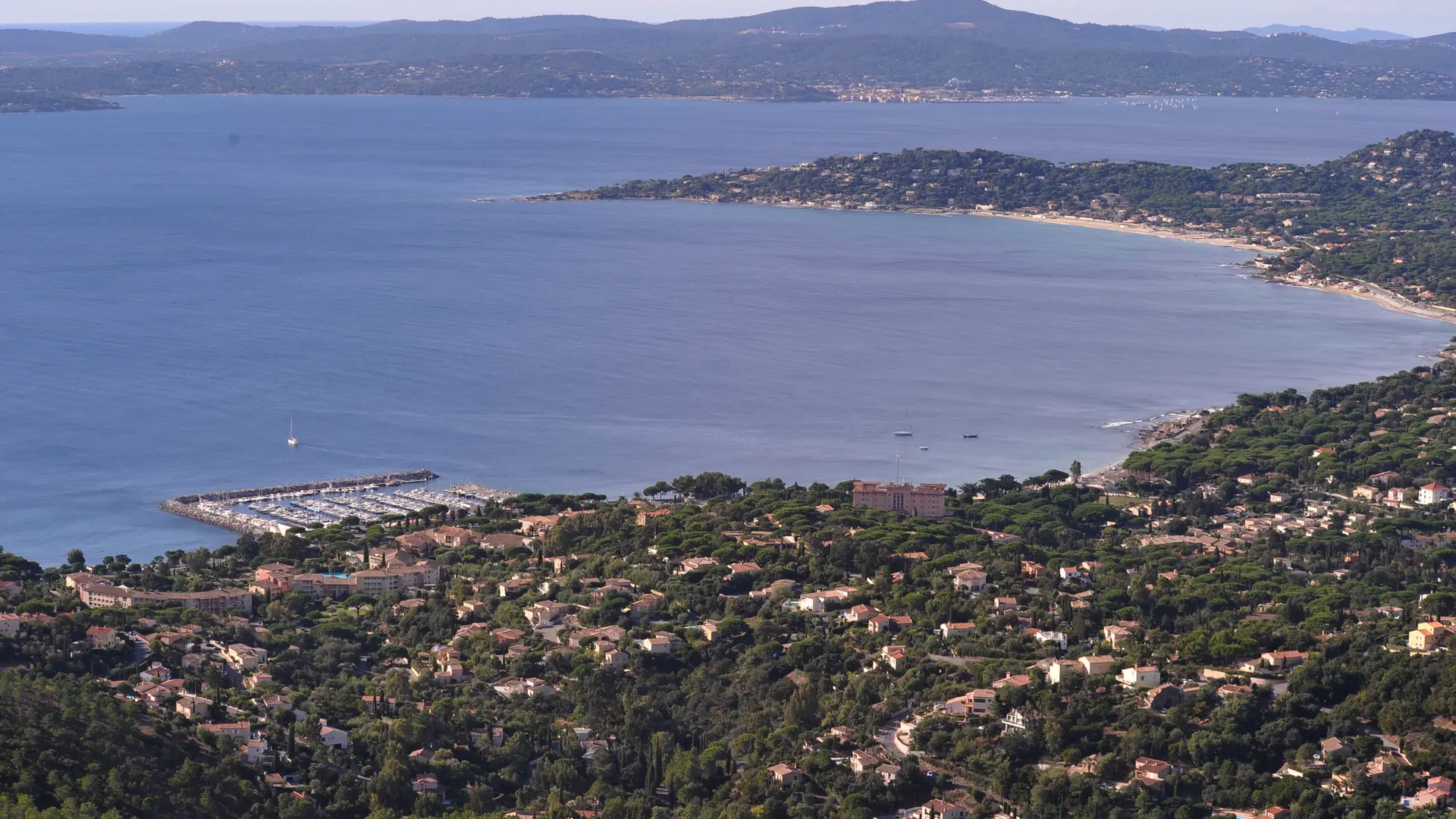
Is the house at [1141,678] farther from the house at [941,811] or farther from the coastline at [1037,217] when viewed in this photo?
the coastline at [1037,217]

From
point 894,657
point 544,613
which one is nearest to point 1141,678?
point 894,657

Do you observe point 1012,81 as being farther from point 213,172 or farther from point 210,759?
point 210,759

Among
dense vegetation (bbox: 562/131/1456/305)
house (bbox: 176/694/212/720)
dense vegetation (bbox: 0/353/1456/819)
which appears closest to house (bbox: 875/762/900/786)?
dense vegetation (bbox: 0/353/1456/819)

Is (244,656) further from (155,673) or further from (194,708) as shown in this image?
(194,708)

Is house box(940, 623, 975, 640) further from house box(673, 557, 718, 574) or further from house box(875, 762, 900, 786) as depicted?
house box(673, 557, 718, 574)

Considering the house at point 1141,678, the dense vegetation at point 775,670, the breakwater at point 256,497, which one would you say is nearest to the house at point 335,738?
the dense vegetation at point 775,670

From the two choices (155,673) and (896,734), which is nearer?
(896,734)
